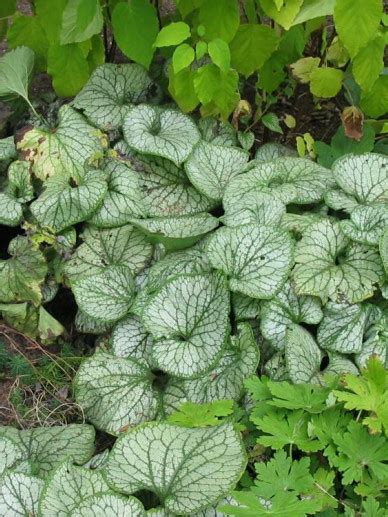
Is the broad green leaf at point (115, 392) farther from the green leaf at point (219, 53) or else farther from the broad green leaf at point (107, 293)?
the green leaf at point (219, 53)

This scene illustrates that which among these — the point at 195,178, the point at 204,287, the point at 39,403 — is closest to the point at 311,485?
the point at 204,287

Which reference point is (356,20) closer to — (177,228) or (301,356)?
(177,228)

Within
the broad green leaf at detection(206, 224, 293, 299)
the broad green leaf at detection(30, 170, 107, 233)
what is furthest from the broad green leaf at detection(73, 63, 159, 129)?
the broad green leaf at detection(206, 224, 293, 299)

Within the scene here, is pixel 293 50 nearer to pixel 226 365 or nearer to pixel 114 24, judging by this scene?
pixel 114 24

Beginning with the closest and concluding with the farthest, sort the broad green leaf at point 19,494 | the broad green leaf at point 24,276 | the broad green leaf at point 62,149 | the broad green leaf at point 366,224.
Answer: the broad green leaf at point 19,494
the broad green leaf at point 366,224
the broad green leaf at point 24,276
the broad green leaf at point 62,149

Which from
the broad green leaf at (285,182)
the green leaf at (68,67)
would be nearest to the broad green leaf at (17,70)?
the green leaf at (68,67)
